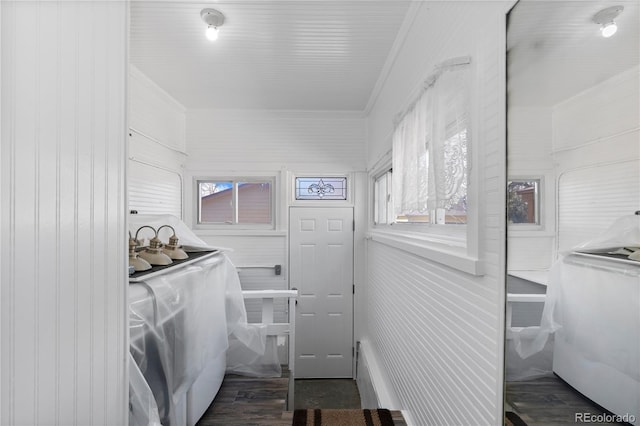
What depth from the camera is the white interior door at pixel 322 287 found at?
357 centimetres

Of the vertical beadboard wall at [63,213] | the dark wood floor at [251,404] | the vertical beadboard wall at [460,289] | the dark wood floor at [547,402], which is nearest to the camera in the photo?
the vertical beadboard wall at [63,213]

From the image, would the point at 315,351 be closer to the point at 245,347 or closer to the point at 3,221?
the point at 245,347

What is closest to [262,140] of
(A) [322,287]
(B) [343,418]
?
(A) [322,287]

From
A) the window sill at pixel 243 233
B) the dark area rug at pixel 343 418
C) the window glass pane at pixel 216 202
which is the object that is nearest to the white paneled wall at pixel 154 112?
the window glass pane at pixel 216 202

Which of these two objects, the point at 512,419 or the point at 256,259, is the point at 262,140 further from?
the point at 512,419

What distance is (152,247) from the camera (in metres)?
1.77

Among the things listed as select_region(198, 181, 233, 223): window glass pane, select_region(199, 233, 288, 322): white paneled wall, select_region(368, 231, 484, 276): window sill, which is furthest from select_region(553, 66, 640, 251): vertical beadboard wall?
select_region(198, 181, 233, 223): window glass pane

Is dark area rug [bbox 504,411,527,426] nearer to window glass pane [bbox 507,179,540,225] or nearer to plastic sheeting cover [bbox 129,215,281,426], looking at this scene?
window glass pane [bbox 507,179,540,225]

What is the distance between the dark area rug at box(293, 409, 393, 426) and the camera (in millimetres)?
Result: 1879

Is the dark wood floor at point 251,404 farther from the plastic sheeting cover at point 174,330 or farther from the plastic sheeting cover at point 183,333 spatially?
the plastic sheeting cover at point 174,330

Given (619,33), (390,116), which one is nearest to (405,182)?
(390,116)

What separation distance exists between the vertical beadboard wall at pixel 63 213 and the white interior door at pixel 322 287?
2917 millimetres

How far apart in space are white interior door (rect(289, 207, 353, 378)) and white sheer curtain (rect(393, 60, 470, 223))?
1849mm

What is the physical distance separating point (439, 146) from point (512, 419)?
1033 millimetres
